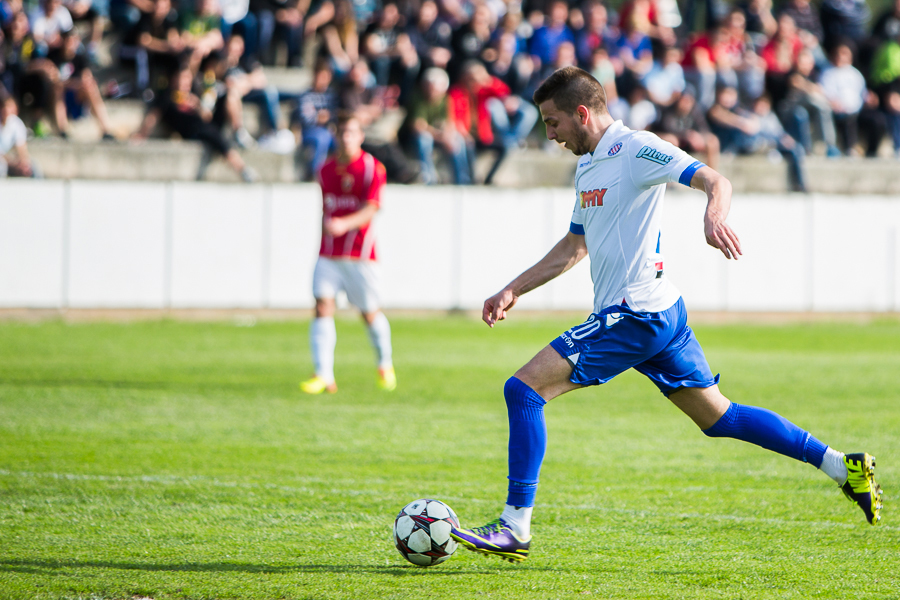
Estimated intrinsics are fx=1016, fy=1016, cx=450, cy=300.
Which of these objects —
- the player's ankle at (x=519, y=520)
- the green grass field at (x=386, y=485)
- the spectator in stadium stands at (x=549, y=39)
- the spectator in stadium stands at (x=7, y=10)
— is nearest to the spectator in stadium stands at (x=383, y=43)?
the spectator in stadium stands at (x=549, y=39)

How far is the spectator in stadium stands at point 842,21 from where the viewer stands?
22.0 m

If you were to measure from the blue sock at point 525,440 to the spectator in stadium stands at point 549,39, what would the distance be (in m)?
15.5

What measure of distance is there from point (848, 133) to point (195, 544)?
65.4ft

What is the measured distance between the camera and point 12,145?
1602cm

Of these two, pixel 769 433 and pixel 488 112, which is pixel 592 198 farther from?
pixel 488 112

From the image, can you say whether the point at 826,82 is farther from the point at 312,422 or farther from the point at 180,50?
the point at 312,422

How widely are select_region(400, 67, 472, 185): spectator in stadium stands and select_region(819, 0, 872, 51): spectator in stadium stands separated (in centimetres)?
918

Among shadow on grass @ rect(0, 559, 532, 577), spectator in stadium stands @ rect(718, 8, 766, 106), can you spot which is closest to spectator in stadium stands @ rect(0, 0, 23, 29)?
spectator in stadium stands @ rect(718, 8, 766, 106)

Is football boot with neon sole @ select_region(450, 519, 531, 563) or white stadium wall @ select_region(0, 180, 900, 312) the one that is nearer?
football boot with neon sole @ select_region(450, 519, 531, 563)

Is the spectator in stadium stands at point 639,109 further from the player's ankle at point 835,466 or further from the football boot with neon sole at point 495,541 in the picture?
the football boot with neon sole at point 495,541

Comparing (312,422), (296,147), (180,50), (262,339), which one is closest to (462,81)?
(296,147)

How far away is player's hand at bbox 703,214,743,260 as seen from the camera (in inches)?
155

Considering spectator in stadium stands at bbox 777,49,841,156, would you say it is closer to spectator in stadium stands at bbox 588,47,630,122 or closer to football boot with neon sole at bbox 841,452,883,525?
spectator in stadium stands at bbox 588,47,630,122

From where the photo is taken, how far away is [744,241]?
18703 millimetres
